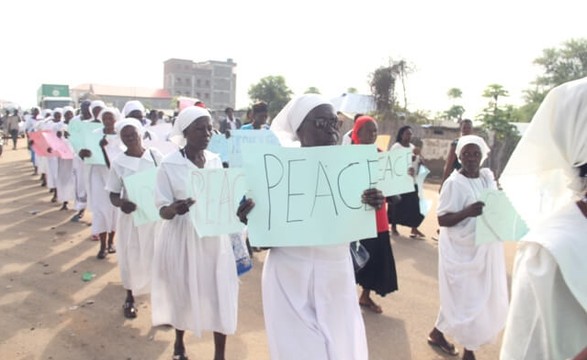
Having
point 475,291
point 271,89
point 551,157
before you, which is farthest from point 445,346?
point 271,89

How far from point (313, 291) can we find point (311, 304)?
0.08m

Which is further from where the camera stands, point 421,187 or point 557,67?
point 557,67

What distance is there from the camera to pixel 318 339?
2355 mm

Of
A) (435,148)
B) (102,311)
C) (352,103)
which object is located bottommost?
(102,311)

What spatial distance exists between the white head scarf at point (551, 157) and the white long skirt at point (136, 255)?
3641 mm

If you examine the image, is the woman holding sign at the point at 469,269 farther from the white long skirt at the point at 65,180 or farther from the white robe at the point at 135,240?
the white long skirt at the point at 65,180

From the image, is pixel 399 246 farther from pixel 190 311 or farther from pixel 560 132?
pixel 560 132

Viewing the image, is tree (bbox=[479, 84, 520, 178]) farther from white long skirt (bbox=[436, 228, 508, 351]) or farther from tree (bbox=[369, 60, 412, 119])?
white long skirt (bbox=[436, 228, 508, 351])

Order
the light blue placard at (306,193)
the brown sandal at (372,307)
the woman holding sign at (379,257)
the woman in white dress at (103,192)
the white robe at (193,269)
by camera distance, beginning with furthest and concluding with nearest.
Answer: the woman in white dress at (103,192), the brown sandal at (372,307), the woman holding sign at (379,257), the white robe at (193,269), the light blue placard at (306,193)

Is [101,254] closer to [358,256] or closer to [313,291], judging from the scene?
[358,256]

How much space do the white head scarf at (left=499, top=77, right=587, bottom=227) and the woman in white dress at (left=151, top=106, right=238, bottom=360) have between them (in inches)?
92.0

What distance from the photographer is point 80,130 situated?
7.29 meters

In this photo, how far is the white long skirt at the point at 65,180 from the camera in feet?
30.9

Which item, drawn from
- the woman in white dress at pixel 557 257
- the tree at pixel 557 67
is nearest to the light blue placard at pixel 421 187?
the woman in white dress at pixel 557 257
